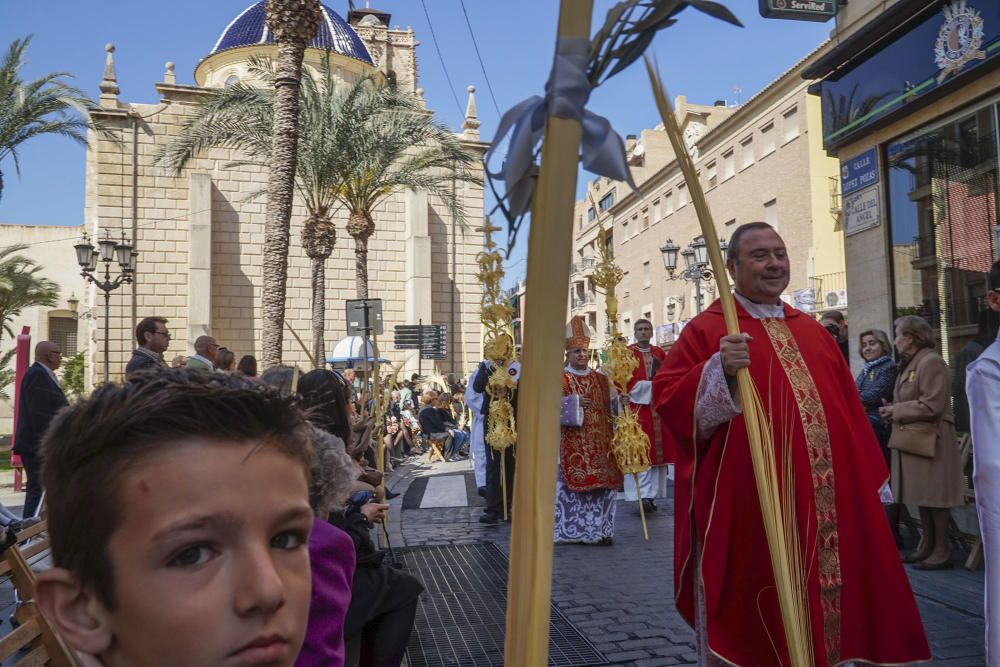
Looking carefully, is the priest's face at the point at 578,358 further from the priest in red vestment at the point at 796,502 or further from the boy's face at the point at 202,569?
the boy's face at the point at 202,569

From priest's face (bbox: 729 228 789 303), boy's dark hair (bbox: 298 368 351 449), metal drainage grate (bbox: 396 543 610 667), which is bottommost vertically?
metal drainage grate (bbox: 396 543 610 667)

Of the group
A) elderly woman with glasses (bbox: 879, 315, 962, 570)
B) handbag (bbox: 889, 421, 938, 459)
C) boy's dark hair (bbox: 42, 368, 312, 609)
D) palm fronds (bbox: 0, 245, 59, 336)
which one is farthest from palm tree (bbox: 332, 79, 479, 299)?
boy's dark hair (bbox: 42, 368, 312, 609)

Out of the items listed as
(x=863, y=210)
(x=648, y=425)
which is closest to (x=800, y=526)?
(x=648, y=425)

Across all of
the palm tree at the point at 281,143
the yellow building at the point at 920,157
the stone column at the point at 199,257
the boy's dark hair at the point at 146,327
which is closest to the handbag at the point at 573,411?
the yellow building at the point at 920,157

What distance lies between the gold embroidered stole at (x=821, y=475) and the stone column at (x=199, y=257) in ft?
95.8

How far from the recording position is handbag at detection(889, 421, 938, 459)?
6.18 meters

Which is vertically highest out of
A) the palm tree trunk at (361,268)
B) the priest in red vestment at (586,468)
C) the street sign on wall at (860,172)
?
the palm tree trunk at (361,268)

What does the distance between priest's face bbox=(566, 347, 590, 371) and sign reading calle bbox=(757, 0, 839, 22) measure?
422 centimetres

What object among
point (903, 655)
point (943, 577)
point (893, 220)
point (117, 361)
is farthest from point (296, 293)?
point (903, 655)

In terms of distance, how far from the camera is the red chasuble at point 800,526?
9.62 feet

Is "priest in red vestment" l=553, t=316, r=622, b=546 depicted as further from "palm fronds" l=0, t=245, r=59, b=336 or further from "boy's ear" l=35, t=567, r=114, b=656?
"palm fronds" l=0, t=245, r=59, b=336

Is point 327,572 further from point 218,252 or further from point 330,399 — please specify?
point 218,252

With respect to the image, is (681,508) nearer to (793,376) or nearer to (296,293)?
(793,376)

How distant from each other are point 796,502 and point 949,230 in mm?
6209
